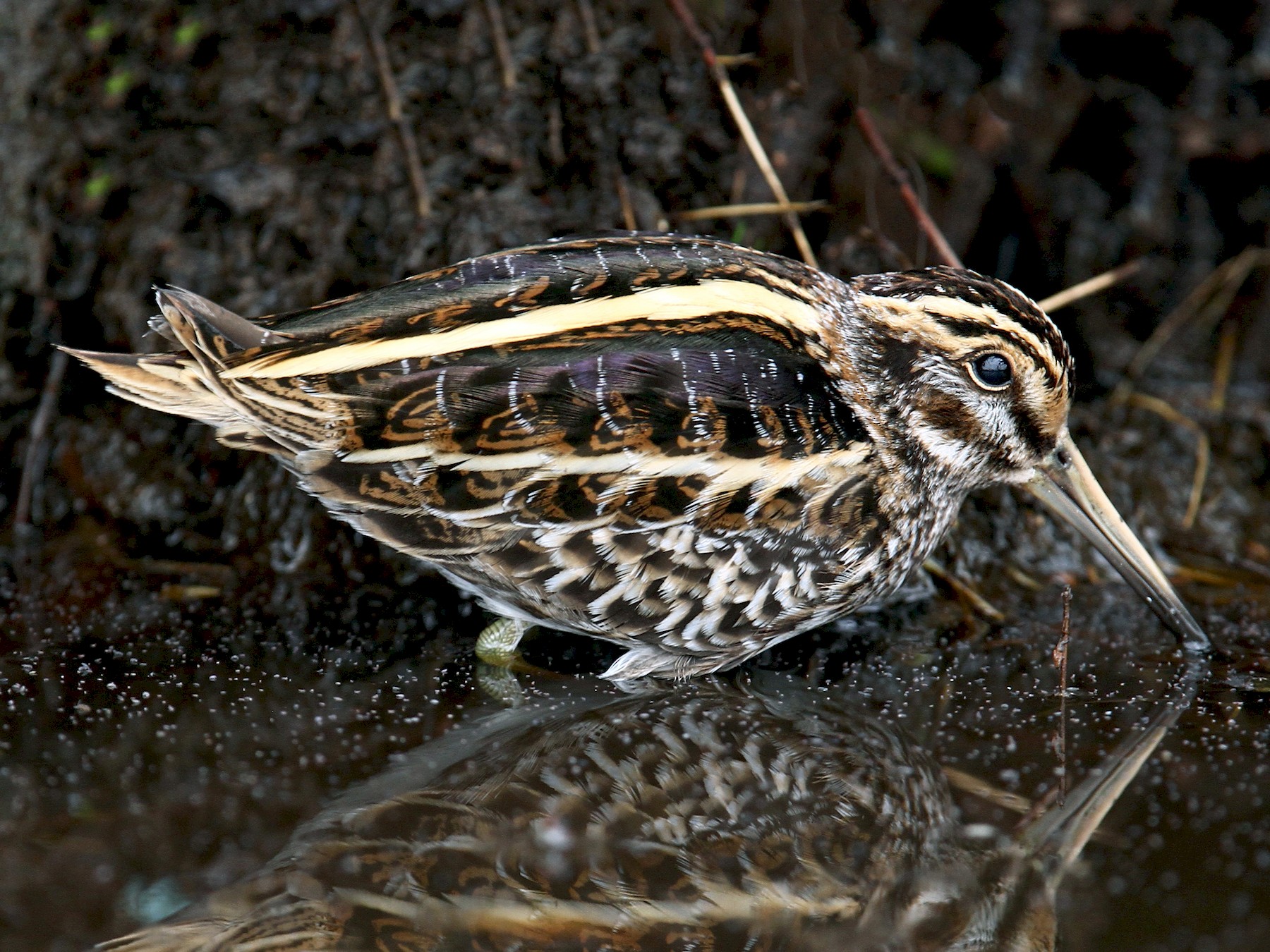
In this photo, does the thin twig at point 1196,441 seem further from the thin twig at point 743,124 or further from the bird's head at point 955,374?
the thin twig at point 743,124

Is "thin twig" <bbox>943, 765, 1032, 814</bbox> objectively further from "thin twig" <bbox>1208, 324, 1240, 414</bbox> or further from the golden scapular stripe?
"thin twig" <bbox>1208, 324, 1240, 414</bbox>

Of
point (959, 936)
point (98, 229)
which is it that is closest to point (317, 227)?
point (98, 229)

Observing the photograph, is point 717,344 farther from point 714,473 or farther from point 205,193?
point 205,193

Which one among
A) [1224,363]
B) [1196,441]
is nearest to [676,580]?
[1196,441]

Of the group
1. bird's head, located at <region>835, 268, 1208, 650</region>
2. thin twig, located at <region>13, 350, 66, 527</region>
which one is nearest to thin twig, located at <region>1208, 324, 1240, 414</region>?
bird's head, located at <region>835, 268, 1208, 650</region>

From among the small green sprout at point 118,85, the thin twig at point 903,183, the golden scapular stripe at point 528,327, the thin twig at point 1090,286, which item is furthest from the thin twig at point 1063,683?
the small green sprout at point 118,85

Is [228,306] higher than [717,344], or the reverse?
[228,306]

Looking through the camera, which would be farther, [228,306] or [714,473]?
[228,306]
